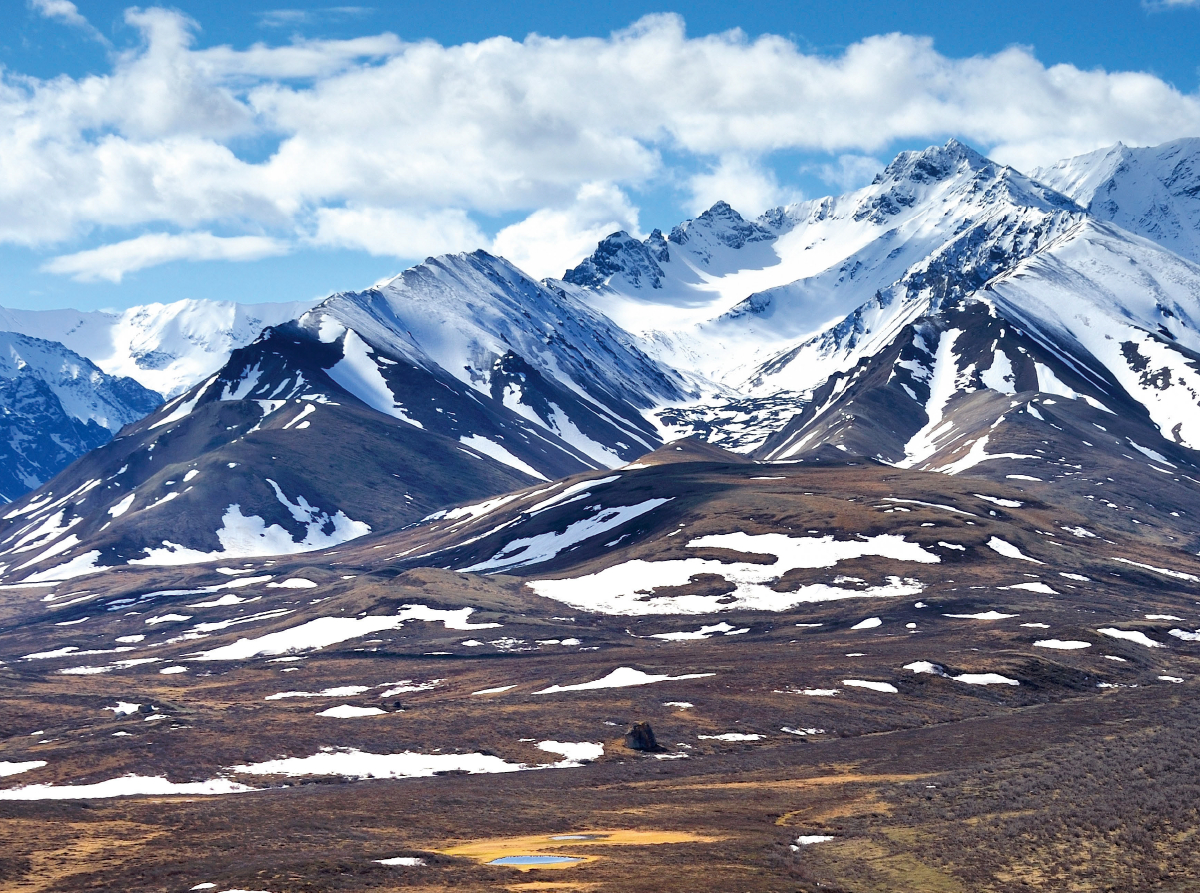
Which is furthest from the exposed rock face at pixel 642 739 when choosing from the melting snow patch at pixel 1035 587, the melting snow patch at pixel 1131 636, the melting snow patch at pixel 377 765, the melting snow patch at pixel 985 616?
the melting snow patch at pixel 1035 587

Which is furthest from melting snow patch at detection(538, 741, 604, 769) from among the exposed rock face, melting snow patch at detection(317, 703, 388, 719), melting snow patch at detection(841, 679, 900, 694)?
melting snow patch at detection(841, 679, 900, 694)

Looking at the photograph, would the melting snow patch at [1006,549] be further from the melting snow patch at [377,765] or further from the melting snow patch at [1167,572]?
the melting snow patch at [377,765]

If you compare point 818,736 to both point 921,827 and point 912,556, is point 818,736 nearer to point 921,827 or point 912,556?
point 921,827

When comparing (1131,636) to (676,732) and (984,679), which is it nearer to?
(984,679)

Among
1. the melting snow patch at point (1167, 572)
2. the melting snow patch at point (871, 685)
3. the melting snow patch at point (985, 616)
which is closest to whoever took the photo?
the melting snow patch at point (871, 685)

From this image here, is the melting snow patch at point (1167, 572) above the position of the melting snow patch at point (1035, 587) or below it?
below

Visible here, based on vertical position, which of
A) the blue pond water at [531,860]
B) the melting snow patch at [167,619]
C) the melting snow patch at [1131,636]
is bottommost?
the melting snow patch at [1131,636]

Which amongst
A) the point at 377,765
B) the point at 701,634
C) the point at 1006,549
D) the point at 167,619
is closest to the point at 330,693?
the point at 377,765
